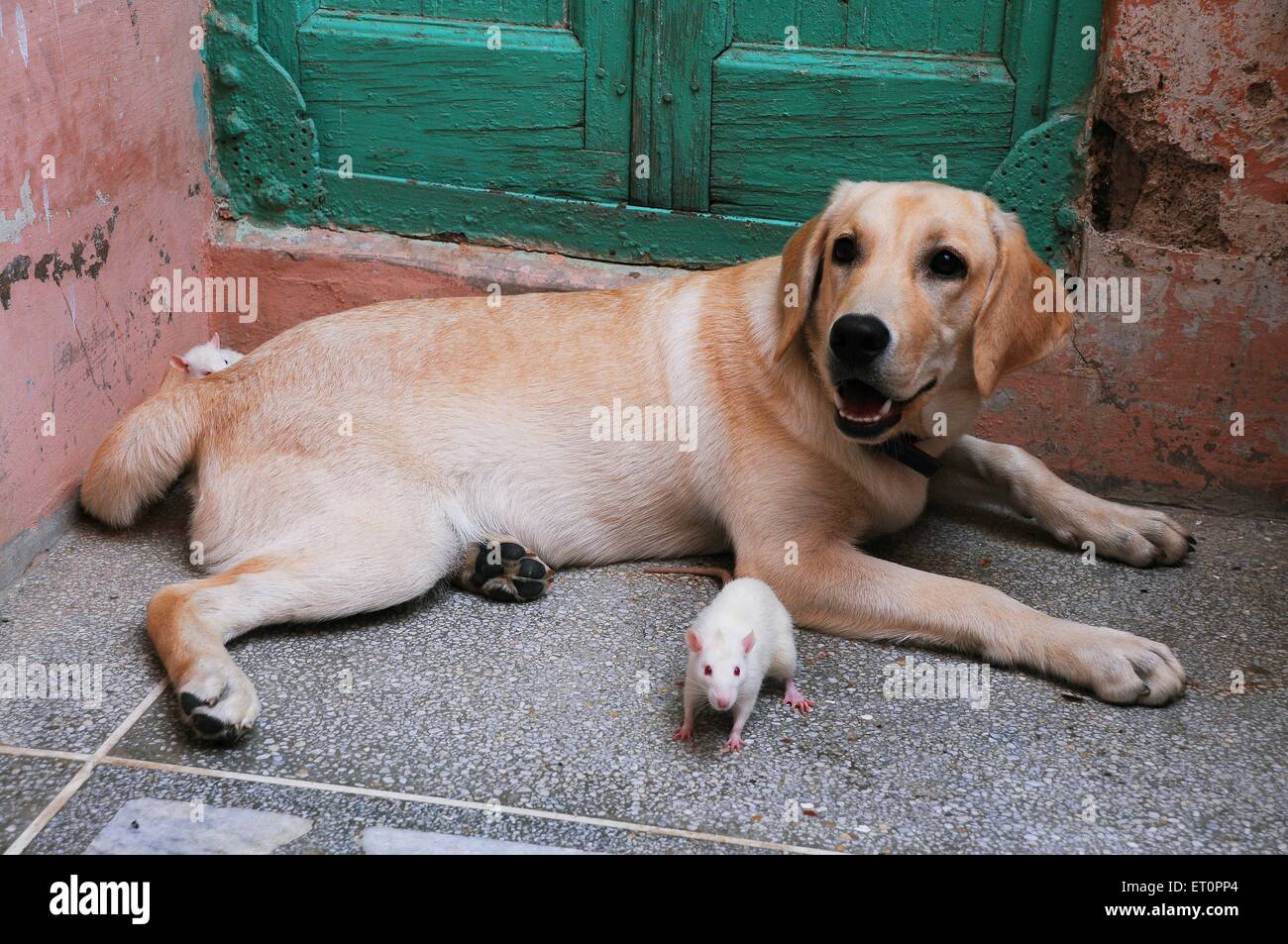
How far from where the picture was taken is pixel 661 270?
13.6 feet

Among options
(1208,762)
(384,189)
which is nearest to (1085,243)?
(1208,762)

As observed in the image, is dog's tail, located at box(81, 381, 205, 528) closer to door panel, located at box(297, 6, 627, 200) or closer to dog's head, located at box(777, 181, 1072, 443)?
door panel, located at box(297, 6, 627, 200)

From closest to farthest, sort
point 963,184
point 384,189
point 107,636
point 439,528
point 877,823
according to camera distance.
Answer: point 877,823 < point 107,636 < point 439,528 < point 963,184 < point 384,189

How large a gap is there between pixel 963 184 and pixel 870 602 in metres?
1.63

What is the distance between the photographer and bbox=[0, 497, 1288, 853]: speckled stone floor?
7.85ft

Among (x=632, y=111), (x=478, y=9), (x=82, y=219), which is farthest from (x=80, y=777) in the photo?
(x=478, y=9)

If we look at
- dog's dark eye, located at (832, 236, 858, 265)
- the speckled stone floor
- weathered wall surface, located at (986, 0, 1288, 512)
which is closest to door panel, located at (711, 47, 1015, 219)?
weathered wall surface, located at (986, 0, 1288, 512)

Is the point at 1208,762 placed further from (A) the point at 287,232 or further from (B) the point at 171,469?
(A) the point at 287,232

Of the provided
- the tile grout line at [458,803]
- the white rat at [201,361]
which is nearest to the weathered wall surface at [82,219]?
the white rat at [201,361]

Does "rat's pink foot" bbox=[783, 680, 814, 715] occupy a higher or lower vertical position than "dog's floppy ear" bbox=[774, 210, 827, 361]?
lower

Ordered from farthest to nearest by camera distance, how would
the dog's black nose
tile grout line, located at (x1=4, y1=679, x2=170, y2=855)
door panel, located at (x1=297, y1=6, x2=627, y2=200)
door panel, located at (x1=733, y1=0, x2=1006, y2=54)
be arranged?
door panel, located at (x1=297, y1=6, x2=627, y2=200), door panel, located at (x1=733, y1=0, x2=1006, y2=54), the dog's black nose, tile grout line, located at (x1=4, y1=679, x2=170, y2=855)

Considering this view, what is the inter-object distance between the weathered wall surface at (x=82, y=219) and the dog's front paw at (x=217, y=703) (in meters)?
0.96

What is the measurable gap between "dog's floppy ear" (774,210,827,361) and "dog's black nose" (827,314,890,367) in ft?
0.82

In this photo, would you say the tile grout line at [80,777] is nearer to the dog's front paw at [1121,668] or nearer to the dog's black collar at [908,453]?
the dog's black collar at [908,453]
